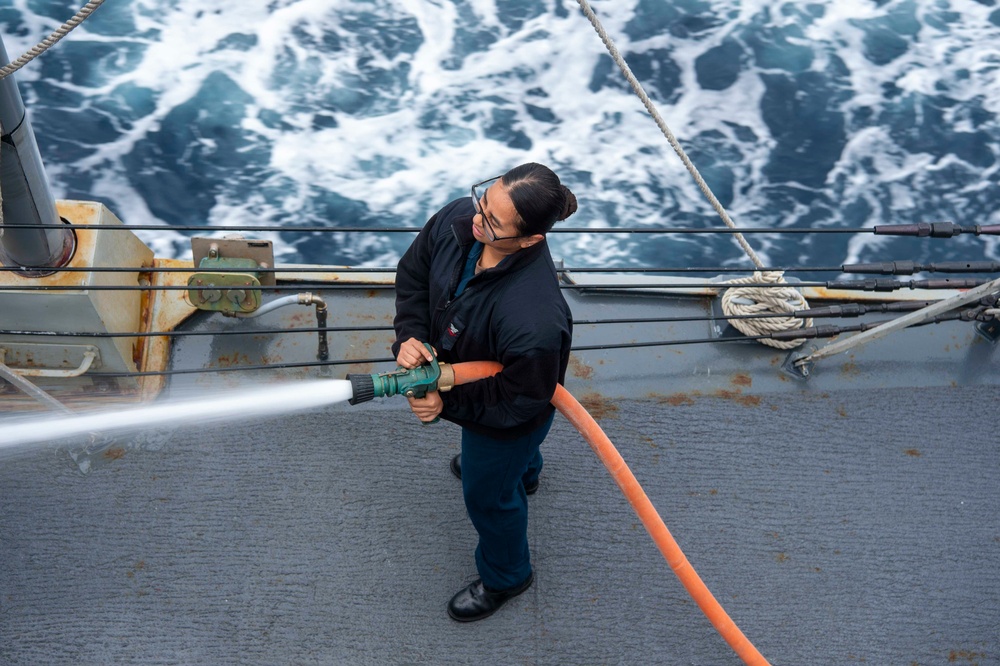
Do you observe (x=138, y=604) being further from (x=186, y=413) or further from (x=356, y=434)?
(x=356, y=434)

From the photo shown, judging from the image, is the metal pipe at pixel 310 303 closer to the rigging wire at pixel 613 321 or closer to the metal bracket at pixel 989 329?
the rigging wire at pixel 613 321

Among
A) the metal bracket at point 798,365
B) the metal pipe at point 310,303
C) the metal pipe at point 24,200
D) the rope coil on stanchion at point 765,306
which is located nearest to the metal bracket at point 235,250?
the metal pipe at point 310,303

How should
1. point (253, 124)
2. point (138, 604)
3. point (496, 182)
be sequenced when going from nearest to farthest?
1. point (496, 182)
2. point (138, 604)
3. point (253, 124)

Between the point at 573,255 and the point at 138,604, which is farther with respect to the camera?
the point at 573,255

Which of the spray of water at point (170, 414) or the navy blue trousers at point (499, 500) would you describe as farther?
the spray of water at point (170, 414)

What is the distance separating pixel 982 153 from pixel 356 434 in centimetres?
547

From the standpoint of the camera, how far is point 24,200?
3.06 metres

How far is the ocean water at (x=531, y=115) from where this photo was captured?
6309mm

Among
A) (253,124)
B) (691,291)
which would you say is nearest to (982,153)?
(691,291)

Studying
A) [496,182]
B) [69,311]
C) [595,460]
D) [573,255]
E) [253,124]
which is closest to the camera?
[496,182]

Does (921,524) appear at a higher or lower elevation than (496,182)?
lower

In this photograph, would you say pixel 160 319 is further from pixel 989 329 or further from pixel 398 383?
pixel 989 329

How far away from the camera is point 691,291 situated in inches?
164

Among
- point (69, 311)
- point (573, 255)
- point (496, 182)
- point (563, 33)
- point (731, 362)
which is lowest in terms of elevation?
point (573, 255)
